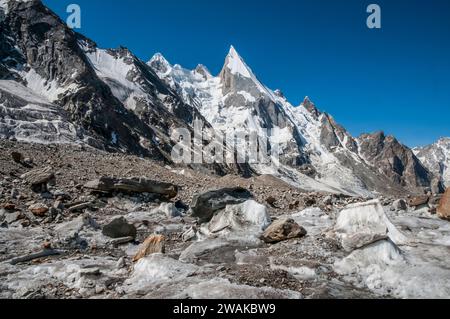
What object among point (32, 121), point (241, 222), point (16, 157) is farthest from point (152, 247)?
point (32, 121)

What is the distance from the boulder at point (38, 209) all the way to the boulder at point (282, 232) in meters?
9.96

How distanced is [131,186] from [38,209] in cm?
574

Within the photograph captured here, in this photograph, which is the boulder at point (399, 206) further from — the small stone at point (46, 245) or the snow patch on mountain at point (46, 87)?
the snow patch on mountain at point (46, 87)

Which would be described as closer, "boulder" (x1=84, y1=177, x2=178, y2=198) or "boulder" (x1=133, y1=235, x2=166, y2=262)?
"boulder" (x1=133, y1=235, x2=166, y2=262)

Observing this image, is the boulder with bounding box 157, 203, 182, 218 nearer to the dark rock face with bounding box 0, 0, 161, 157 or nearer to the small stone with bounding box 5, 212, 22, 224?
the small stone with bounding box 5, 212, 22, 224

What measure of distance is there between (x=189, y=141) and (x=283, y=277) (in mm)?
141419

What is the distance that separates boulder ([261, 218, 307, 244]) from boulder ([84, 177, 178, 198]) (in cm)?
1087

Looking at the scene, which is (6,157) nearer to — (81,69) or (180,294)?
(180,294)

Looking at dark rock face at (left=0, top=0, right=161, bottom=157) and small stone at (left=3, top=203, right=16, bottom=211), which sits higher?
dark rock face at (left=0, top=0, right=161, bottom=157)

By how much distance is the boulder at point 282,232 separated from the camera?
11.4m

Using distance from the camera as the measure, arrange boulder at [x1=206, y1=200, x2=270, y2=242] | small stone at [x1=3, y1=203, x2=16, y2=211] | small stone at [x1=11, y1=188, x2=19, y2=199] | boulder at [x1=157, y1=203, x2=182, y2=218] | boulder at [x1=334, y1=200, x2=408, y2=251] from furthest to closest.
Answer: boulder at [x1=157, y1=203, x2=182, y2=218], small stone at [x1=11, y1=188, x2=19, y2=199], small stone at [x1=3, y1=203, x2=16, y2=211], boulder at [x1=206, y1=200, x2=270, y2=242], boulder at [x1=334, y1=200, x2=408, y2=251]

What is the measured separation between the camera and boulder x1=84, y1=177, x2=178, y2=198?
2003 centimetres

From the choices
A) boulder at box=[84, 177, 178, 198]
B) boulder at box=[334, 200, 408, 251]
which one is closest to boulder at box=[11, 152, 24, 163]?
boulder at box=[84, 177, 178, 198]

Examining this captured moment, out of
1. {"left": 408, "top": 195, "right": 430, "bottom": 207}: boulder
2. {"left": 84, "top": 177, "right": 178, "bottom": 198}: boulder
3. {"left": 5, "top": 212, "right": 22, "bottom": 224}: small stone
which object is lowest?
{"left": 5, "top": 212, "right": 22, "bottom": 224}: small stone
